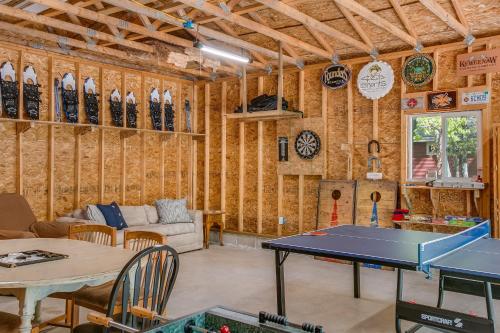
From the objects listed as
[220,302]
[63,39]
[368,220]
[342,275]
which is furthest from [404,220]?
[63,39]

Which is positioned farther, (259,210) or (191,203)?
(191,203)

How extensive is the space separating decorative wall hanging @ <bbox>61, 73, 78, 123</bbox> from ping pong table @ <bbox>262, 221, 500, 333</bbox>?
4.64 meters

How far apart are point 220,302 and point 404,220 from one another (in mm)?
3151

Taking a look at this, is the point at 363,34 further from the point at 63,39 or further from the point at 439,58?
the point at 63,39

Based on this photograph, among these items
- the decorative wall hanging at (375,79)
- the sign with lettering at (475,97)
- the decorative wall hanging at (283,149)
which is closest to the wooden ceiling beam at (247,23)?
the decorative wall hanging at (375,79)

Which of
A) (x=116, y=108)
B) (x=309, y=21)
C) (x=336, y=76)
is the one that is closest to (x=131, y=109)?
(x=116, y=108)

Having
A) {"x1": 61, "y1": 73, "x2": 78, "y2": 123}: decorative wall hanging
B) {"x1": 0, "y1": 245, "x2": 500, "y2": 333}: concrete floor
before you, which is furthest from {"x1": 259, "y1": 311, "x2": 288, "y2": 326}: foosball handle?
{"x1": 61, "y1": 73, "x2": 78, "y2": 123}: decorative wall hanging

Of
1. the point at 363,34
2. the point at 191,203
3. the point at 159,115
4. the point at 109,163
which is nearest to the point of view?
the point at 363,34

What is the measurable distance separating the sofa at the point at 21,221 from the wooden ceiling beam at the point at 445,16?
17.1ft

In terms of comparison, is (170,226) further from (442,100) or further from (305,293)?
(442,100)

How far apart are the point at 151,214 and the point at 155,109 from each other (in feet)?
6.60

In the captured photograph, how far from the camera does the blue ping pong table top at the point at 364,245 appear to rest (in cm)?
352

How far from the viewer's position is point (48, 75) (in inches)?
287

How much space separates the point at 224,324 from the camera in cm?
181
